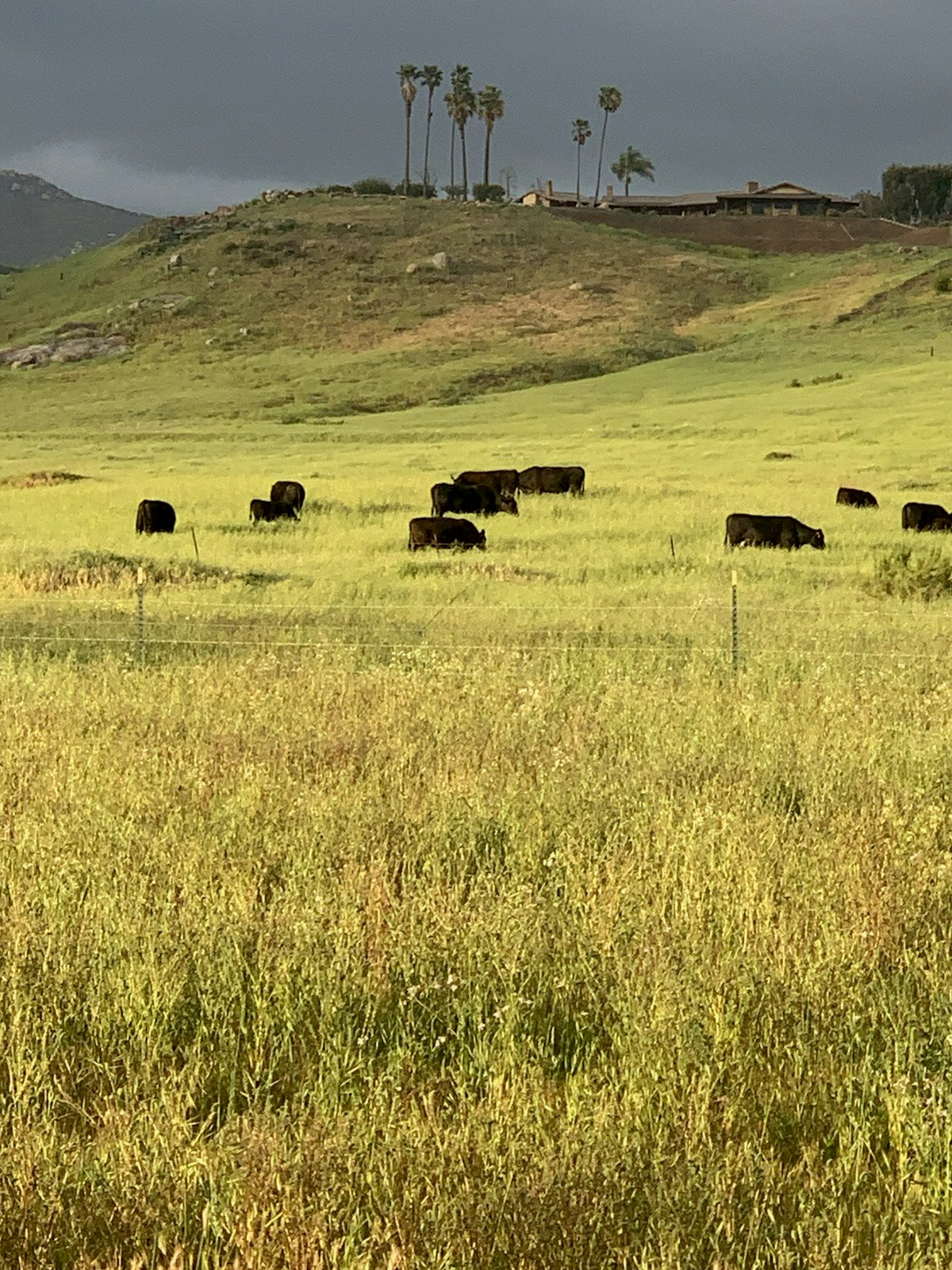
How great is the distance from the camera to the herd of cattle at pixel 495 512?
22422mm

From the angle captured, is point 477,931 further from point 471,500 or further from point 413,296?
point 413,296

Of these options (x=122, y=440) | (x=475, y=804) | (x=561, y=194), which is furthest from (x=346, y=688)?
(x=561, y=194)

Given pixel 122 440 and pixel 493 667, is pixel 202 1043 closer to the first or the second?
pixel 493 667

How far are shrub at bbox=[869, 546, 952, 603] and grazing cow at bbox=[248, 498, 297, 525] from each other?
1223 cm

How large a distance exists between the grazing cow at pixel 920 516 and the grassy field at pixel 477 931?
8252 mm

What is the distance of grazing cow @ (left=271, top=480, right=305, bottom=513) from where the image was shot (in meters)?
29.1

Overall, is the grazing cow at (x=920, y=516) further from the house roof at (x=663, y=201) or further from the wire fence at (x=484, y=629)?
the house roof at (x=663, y=201)

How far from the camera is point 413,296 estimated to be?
3912 inches

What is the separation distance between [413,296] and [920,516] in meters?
78.9

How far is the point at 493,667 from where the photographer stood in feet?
39.1

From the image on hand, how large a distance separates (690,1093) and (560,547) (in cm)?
1832

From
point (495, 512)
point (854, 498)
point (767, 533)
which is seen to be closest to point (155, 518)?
point (495, 512)

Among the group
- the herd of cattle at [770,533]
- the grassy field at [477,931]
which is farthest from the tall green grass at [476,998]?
the herd of cattle at [770,533]

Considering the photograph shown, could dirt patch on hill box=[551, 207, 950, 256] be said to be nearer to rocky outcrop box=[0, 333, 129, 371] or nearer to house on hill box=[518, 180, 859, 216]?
house on hill box=[518, 180, 859, 216]
